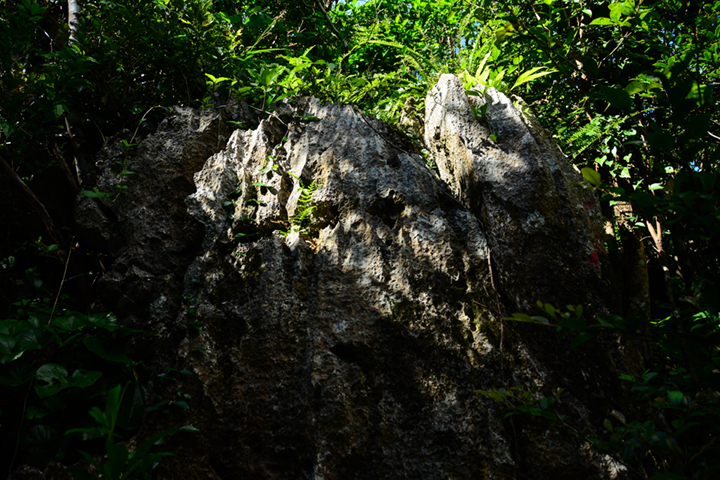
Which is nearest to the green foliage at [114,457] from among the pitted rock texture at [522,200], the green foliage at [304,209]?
the green foliage at [304,209]

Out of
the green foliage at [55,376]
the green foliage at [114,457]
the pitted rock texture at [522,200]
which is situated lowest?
the green foliage at [114,457]

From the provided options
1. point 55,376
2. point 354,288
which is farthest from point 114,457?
point 354,288

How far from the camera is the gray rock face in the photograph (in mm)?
2258

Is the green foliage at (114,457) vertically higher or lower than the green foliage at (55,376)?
lower

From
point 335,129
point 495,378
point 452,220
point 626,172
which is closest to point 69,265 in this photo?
point 335,129

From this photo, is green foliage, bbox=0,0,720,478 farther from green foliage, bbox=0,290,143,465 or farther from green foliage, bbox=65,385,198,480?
green foliage, bbox=65,385,198,480

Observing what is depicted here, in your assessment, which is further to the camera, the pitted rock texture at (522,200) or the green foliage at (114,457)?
the pitted rock texture at (522,200)

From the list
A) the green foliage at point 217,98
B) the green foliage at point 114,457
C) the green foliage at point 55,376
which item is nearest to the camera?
the green foliage at point 114,457

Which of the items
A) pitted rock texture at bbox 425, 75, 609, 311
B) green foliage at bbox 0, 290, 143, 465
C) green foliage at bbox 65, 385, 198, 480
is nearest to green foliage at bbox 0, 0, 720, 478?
green foliage at bbox 0, 290, 143, 465

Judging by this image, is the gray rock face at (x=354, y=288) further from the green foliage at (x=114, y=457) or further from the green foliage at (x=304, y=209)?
the green foliage at (x=114, y=457)

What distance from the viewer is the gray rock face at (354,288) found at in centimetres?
226

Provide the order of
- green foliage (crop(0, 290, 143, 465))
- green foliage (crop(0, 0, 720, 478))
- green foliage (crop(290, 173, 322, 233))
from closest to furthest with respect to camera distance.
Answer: green foliage (crop(0, 290, 143, 465)) → green foliage (crop(0, 0, 720, 478)) → green foliage (crop(290, 173, 322, 233))

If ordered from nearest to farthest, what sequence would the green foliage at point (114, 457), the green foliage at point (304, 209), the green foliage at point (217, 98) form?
the green foliage at point (114, 457) → the green foliage at point (217, 98) → the green foliage at point (304, 209)

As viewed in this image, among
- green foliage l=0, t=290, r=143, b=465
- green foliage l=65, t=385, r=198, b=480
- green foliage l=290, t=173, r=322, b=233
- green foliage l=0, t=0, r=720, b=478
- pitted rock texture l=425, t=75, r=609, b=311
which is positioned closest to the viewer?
green foliage l=65, t=385, r=198, b=480
